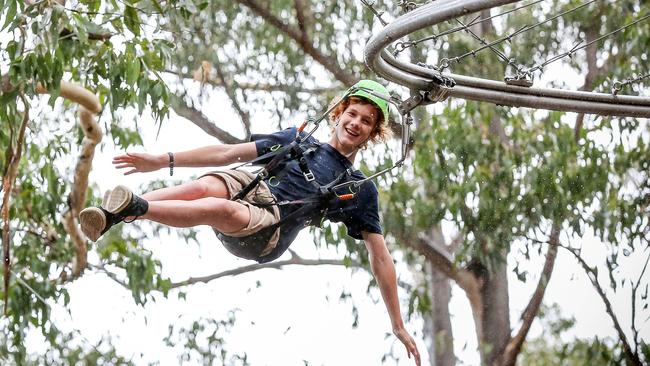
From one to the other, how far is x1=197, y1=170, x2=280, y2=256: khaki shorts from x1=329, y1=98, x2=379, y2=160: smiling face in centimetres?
32

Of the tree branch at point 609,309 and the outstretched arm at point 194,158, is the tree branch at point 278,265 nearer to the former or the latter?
the tree branch at point 609,309

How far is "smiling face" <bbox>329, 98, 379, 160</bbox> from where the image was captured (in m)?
3.70

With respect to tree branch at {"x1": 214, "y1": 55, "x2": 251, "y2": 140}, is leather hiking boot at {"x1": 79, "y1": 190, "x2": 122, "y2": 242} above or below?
below

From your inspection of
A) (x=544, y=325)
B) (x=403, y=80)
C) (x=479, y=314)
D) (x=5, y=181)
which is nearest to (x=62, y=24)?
(x=5, y=181)

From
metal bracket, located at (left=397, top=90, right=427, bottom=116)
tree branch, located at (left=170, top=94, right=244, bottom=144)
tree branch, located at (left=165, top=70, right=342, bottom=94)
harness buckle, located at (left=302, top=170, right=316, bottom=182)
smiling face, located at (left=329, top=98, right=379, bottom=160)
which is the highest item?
tree branch, located at (left=165, top=70, right=342, bottom=94)

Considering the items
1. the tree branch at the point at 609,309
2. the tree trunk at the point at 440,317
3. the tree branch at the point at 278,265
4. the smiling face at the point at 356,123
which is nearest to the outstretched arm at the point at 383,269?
the smiling face at the point at 356,123

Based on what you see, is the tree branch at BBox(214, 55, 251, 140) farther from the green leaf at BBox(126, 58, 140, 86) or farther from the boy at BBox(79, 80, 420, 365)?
the boy at BBox(79, 80, 420, 365)

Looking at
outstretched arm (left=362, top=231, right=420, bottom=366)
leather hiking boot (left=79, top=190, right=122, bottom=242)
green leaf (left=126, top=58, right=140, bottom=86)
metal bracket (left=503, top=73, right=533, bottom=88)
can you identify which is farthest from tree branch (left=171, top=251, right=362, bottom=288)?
leather hiking boot (left=79, top=190, right=122, bottom=242)

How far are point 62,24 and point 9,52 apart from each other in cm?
32

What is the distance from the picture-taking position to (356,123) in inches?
146

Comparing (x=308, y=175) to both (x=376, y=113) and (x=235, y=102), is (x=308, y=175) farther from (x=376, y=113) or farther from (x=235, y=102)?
(x=235, y=102)

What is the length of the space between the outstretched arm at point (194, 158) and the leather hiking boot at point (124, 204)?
37cm

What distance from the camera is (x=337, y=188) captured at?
3605mm

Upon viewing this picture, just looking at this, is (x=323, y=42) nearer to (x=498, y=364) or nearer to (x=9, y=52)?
(x=498, y=364)
